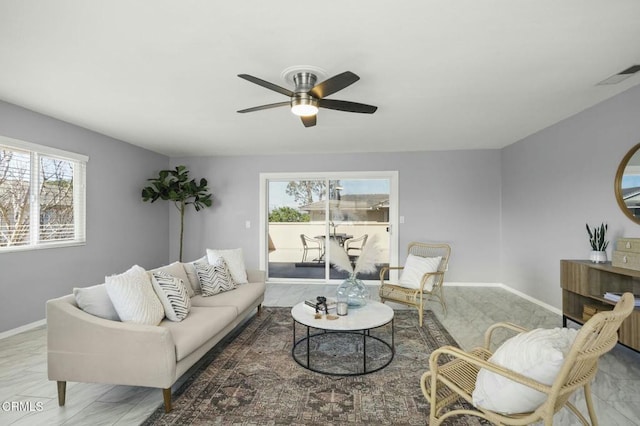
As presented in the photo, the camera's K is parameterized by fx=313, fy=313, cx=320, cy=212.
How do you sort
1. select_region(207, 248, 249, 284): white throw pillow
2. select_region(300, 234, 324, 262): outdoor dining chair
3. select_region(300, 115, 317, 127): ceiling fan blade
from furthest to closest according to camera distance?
select_region(300, 234, 324, 262): outdoor dining chair, select_region(207, 248, 249, 284): white throw pillow, select_region(300, 115, 317, 127): ceiling fan blade

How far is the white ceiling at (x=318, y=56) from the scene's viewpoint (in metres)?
1.84

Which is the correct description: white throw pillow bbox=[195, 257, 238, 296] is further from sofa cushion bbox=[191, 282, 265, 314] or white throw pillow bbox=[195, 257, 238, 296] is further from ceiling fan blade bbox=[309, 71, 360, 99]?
ceiling fan blade bbox=[309, 71, 360, 99]

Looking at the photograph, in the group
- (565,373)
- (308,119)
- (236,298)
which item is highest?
(308,119)

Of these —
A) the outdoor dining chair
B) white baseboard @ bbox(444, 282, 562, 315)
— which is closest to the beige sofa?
the outdoor dining chair

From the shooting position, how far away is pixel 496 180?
5492 millimetres

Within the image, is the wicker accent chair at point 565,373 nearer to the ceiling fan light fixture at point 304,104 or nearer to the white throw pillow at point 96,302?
the ceiling fan light fixture at point 304,104

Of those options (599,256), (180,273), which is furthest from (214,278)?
(599,256)

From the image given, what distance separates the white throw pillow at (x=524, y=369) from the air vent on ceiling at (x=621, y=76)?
242 cm

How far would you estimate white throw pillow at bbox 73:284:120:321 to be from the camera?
2107 millimetres

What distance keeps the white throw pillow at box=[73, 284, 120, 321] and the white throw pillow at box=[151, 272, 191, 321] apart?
340 mm

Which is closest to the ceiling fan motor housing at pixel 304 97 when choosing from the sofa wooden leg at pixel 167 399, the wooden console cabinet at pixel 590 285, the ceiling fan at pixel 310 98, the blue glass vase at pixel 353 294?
the ceiling fan at pixel 310 98

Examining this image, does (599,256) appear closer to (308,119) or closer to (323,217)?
(308,119)

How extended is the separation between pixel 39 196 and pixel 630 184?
628 centimetres

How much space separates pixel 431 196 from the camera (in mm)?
5613
